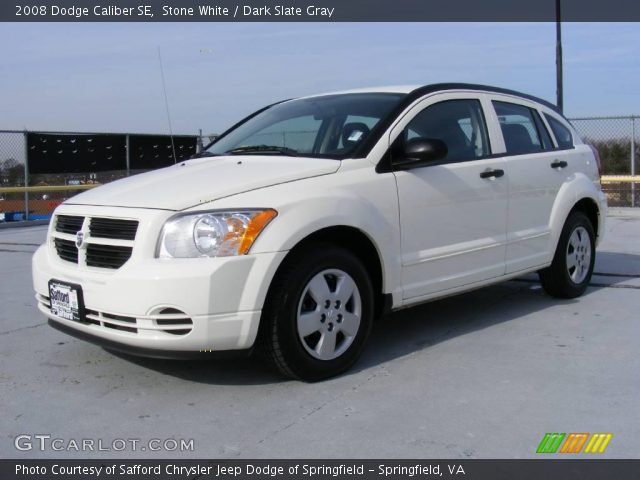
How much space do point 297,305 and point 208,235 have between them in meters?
0.59

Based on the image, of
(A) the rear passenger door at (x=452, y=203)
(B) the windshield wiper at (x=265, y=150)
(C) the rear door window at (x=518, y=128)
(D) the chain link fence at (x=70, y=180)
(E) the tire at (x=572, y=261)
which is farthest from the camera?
(D) the chain link fence at (x=70, y=180)

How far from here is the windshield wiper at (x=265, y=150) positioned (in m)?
4.40

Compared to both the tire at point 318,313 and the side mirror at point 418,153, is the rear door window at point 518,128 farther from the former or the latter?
the tire at point 318,313

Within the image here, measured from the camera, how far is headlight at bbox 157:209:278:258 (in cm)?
340

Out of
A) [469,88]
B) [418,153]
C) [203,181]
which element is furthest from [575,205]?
[203,181]

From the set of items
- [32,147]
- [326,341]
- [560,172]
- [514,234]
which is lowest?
[326,341]

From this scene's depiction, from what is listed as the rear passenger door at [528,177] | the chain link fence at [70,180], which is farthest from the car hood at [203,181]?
the chain link fence at [70,180]

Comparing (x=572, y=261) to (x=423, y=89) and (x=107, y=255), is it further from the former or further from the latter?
(x=107, y=255)

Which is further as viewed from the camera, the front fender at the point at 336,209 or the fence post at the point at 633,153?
the fence post at the point at 633,153

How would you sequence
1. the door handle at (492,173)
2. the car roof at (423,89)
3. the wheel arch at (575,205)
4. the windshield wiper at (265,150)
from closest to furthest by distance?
the windshield wiper at (265,150), the car roof at (423,89), the door handle at (492,173), the wheel arch at (575,205)

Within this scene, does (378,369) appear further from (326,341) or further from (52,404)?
(52,404)

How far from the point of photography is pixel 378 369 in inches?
157
